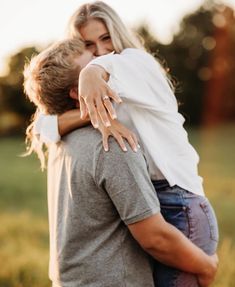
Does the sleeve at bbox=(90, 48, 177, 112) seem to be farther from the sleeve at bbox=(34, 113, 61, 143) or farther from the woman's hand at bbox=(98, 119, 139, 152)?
the sleeve at bbox=(34, 113, 61, 143)

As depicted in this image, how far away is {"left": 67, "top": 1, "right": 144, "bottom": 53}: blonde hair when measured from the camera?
10.8ft

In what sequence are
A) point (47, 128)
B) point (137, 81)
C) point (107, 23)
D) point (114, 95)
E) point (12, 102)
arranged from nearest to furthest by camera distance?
point (114, 95)
point (137, 81)
point (47, 128)
point (107, 23)
point (12, 102)

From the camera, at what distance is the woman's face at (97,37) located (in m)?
3.34

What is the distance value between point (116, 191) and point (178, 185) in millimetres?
322

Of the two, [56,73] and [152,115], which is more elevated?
[56,73]

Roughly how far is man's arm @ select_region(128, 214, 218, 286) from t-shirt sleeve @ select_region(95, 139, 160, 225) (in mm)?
42

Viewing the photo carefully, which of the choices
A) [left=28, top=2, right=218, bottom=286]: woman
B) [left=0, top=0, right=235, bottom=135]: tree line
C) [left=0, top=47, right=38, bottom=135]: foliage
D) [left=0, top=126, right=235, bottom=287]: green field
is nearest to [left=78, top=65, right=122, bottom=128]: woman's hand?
[left=28, top=2, right=218, bottom=286]: woman

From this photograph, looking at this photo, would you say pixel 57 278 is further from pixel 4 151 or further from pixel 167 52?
pixel 167 52

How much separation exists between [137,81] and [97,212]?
518 millimetres

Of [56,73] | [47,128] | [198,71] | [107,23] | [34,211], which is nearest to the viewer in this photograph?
[56,73]

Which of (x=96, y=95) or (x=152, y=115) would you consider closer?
(x=96, y=95)

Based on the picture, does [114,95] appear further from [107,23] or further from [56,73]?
[107,23]

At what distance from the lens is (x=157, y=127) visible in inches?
102

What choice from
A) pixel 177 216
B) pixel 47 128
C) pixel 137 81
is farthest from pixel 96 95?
pixel 177 216
